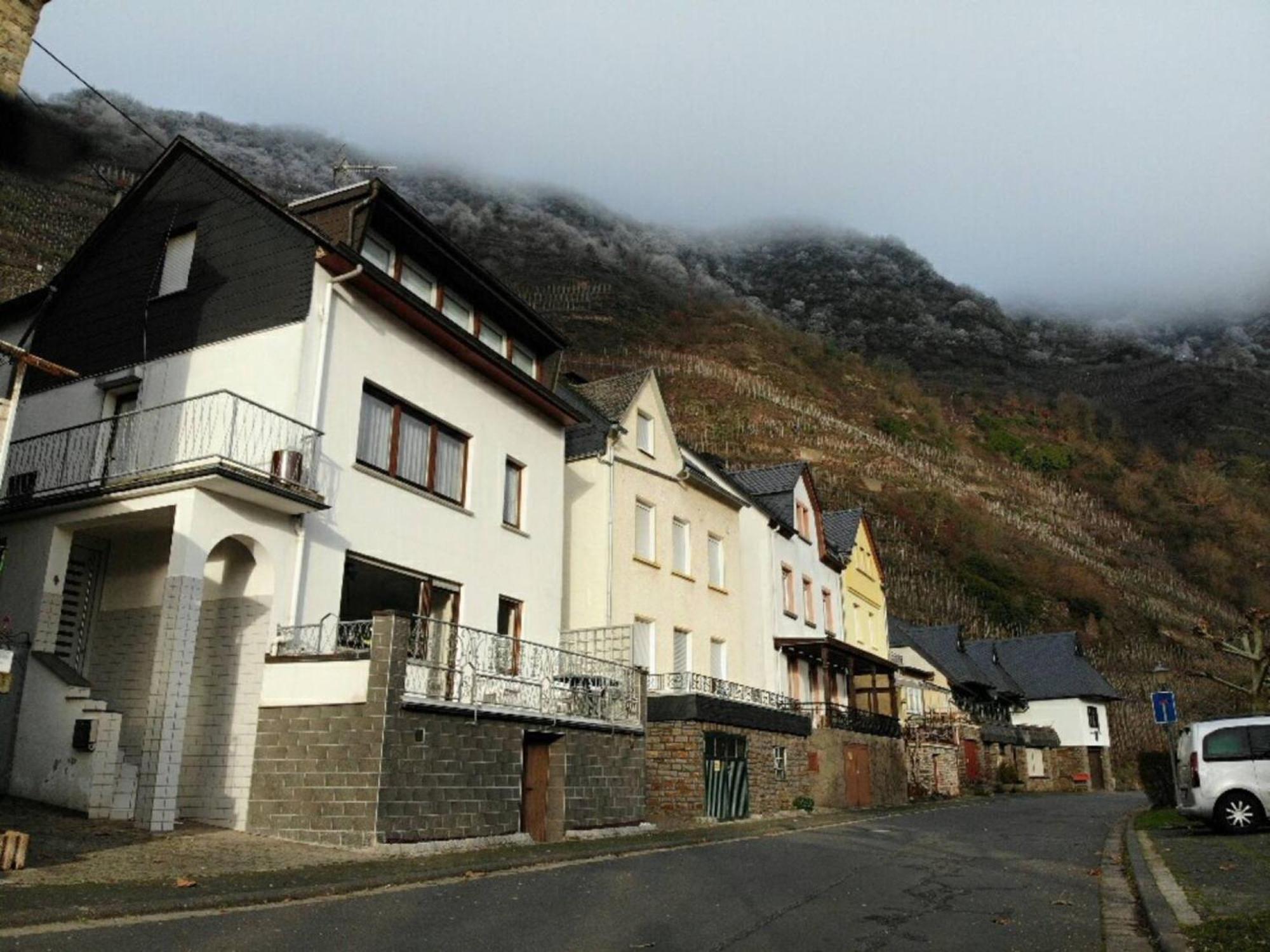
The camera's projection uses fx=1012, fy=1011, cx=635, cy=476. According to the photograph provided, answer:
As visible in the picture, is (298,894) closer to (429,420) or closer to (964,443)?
(429,420)

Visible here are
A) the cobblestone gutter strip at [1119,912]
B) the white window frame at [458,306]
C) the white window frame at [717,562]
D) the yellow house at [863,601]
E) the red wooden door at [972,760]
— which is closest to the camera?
the cobblestone gutter strip at [1119,912]

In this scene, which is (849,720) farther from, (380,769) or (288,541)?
(380,769)

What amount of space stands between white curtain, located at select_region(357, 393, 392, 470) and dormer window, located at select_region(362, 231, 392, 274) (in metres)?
2.38

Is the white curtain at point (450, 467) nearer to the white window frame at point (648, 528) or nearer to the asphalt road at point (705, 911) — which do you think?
the asphalt road at point (705, 911)

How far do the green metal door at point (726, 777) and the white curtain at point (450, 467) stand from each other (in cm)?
878

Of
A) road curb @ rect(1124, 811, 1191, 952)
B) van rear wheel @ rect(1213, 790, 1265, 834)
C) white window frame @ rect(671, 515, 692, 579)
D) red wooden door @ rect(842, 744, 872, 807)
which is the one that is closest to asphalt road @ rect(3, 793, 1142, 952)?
road curb @ rect(1124, 811, 1191, 952)

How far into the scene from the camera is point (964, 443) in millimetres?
131125

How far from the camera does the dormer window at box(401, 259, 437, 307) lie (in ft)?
62.5

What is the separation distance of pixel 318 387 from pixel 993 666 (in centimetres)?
5909

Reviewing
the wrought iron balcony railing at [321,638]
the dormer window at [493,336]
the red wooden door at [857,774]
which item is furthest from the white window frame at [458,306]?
the red wooden door at [857,774]

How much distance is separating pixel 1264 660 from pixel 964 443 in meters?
109

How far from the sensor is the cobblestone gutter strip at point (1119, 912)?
8.30 m

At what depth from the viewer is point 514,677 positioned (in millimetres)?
16531

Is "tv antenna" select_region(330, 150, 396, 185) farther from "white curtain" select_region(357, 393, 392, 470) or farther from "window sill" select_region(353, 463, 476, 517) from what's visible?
"window sill" select_region(353, 463, 476, 517)
